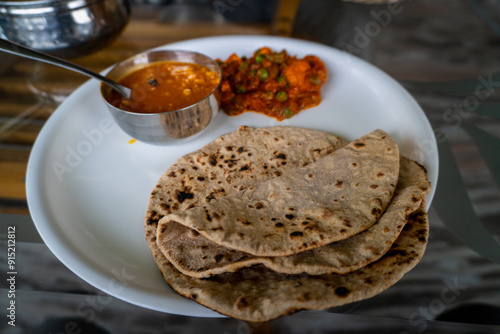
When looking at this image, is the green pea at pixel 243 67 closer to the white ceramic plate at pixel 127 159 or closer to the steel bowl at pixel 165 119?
the steel bowl at pixel 165 119

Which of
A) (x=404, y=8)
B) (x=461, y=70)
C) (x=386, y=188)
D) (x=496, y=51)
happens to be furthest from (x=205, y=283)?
(x=404, y=8)

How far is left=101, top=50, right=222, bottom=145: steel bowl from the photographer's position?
1.96 meters

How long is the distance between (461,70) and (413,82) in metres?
0.54

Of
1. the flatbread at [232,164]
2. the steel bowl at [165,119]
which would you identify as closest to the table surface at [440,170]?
the flatbread at [232,164]

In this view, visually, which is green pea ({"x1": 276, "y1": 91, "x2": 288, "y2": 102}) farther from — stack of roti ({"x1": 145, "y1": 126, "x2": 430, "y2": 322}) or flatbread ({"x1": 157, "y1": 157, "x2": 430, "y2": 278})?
flatbread ({"x1": 157, "y1": 157, "x2": 430, "y2": 278})

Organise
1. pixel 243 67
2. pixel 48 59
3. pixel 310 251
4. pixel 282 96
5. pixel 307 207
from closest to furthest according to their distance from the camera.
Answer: pixel 310 251 → pixel 307 207 → pixel 48 59 → pixel 282 96 → pixel 243 67

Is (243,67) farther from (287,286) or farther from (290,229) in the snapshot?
(287,286)

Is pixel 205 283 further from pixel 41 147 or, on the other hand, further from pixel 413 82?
pixel 413 82

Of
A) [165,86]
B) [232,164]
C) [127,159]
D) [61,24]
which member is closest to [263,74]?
A: [165,86]

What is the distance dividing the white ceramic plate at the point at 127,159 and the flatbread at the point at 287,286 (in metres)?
0.08

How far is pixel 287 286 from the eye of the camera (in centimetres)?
132

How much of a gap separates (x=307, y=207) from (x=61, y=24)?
211cm

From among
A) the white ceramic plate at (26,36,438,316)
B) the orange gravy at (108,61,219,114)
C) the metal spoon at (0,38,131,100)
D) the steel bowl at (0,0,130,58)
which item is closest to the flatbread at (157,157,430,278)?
the white ceramic plate at (26,36,438,316)

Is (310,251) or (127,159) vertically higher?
(310,251)
